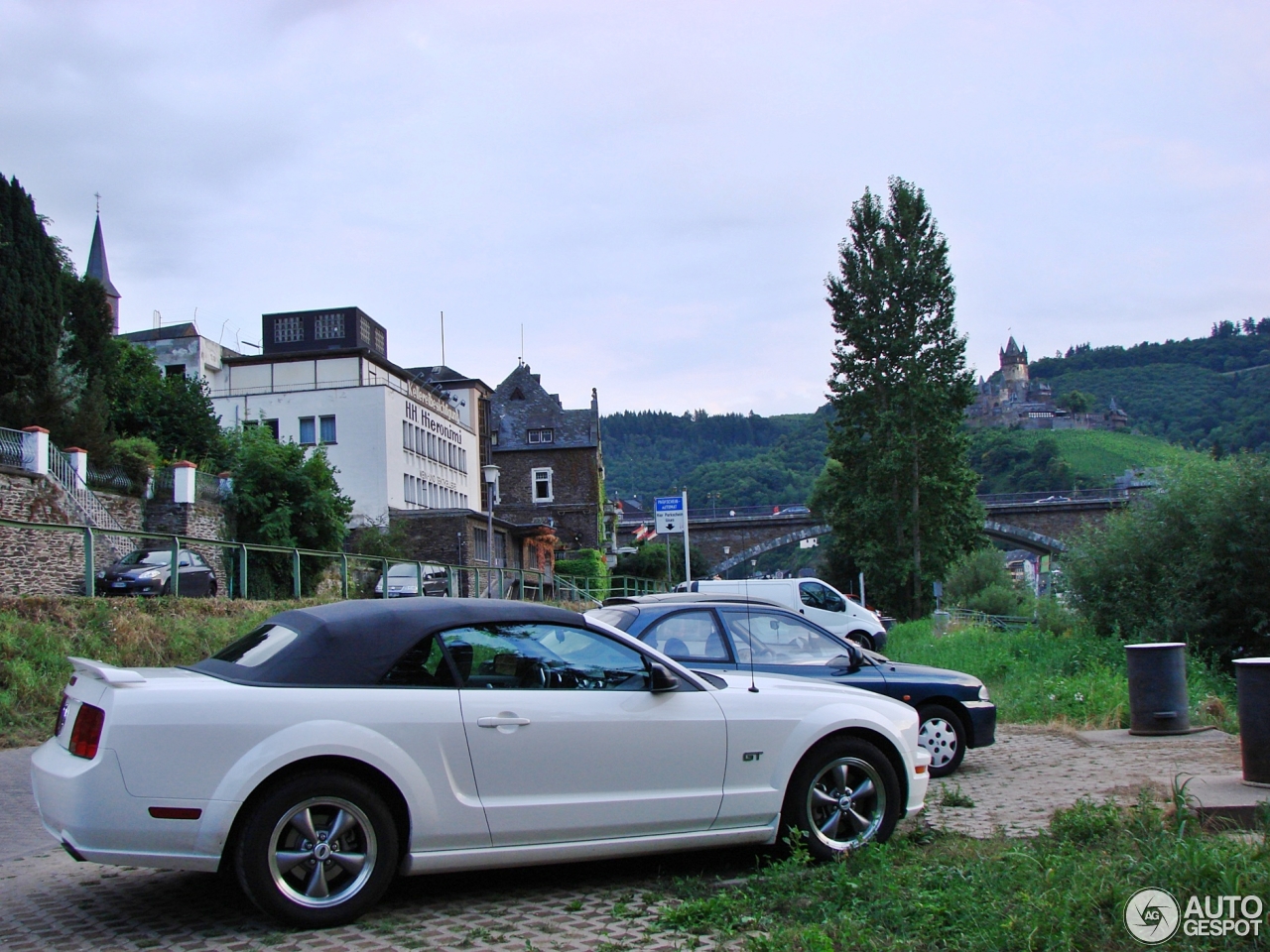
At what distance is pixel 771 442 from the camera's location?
167500mm

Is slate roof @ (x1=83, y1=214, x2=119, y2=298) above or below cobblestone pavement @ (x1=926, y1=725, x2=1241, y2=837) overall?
above

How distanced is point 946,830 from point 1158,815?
123cm

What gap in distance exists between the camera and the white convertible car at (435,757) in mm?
4914

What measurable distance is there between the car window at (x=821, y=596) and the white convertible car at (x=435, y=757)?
20.0m

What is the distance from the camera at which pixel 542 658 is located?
5.86 m

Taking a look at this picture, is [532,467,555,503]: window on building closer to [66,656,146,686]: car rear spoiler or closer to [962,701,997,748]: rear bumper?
[962,701,997,748]: rear bumper

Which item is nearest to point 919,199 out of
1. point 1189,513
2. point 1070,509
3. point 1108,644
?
point 1189,513

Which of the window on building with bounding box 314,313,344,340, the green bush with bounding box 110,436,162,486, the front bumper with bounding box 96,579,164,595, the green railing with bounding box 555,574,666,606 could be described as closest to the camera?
the front bumper with bounding box 96,579,164,595

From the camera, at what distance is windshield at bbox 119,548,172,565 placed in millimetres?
18266

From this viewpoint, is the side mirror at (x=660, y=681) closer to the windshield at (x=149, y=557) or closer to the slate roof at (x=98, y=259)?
the windshield at (x=149, y=557)

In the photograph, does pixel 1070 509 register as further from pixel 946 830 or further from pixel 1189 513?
pixel 946 830

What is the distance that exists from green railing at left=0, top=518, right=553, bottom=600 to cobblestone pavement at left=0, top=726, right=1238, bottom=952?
994 centimetres

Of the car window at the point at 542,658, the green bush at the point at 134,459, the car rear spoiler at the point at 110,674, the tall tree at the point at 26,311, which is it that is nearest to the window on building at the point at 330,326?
the tall tree at the point at 26,311

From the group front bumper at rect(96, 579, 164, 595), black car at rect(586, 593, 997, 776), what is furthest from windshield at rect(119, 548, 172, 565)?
black car at rect(586, 593, 997, 776)
